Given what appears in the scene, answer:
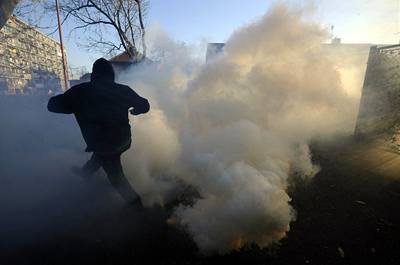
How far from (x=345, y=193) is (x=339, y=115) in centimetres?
474

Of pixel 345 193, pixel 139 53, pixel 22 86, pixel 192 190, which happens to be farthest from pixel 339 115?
pixel 22 86

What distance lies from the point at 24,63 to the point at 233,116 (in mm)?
31360

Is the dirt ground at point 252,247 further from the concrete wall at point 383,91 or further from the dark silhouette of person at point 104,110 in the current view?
the concrete wall at point 383,91

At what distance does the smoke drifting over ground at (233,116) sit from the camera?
135 inches

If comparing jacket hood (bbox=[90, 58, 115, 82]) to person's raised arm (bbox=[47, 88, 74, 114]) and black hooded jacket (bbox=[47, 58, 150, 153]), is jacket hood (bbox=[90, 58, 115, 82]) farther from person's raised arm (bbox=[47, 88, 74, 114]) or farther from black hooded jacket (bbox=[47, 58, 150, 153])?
person's raised arm (bbox=[47, 88, 74, 114])

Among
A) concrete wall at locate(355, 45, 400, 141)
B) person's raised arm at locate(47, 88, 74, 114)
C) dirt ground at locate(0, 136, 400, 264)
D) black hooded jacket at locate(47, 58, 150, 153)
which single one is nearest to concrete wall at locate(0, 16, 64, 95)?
person's raised arm at locate(47, 88, 74, 114)

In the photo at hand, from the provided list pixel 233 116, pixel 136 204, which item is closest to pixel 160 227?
pixel 136 204

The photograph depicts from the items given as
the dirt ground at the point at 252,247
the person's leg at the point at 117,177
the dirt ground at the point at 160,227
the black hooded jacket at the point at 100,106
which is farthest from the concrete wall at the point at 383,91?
the person's leg at the point at 117,177

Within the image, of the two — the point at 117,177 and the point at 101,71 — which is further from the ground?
the point at 101,71

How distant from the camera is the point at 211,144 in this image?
4422 millimetres

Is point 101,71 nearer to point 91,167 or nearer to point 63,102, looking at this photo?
point 63,102

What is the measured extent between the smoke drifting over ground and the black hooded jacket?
44.1 inches

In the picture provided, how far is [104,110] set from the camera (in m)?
3.22

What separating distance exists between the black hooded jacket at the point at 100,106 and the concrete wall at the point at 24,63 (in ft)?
60.1
